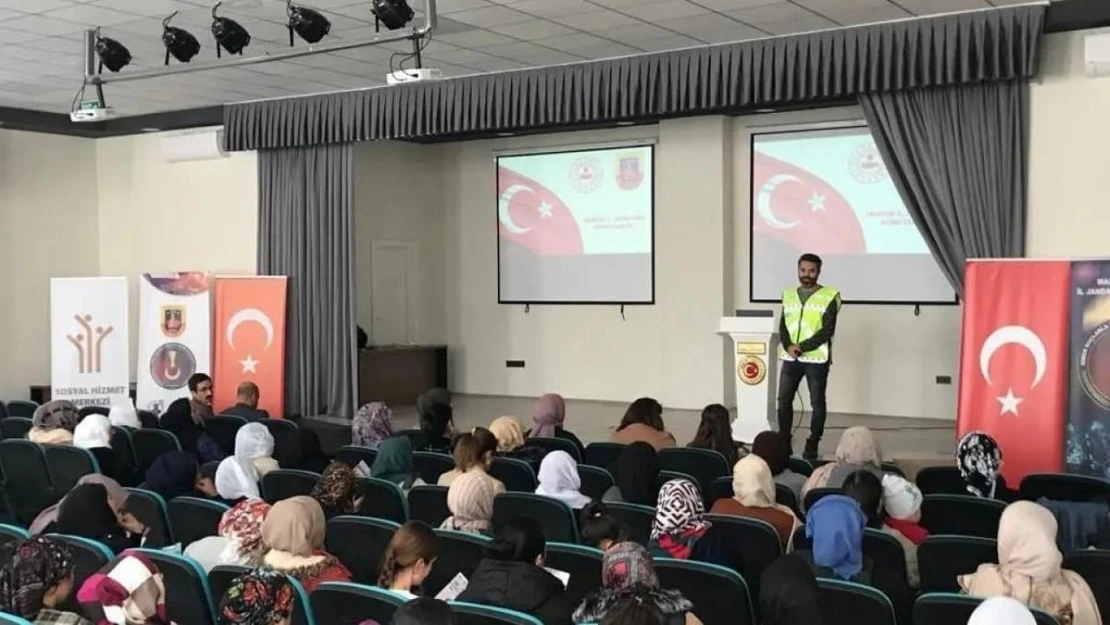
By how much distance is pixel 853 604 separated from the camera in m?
2.99

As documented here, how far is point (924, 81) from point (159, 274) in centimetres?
731

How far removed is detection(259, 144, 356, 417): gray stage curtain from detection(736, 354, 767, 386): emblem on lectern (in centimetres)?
354

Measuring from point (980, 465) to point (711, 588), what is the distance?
1.97 metres

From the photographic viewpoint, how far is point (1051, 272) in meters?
6.17

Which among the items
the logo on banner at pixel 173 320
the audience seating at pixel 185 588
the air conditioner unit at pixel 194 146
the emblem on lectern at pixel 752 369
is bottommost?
the audience seating at pixel 185 588

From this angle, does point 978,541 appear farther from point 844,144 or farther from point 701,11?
point 844,144

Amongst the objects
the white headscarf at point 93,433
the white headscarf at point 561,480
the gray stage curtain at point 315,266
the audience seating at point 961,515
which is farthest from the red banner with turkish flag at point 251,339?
the audience seating at point 961,515

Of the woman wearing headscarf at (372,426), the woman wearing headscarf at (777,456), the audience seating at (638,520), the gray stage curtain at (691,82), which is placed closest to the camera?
the audience seating at (638,520)

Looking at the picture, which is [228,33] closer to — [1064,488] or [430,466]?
[430,466]

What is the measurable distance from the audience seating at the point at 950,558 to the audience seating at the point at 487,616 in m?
1.52

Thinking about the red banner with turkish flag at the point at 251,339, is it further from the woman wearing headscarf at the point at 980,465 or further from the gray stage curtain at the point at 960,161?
the woman wearing headscarf at the point at 980,465

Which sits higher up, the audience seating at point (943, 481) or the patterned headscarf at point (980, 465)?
the patterned headscarf at point (980, 465)

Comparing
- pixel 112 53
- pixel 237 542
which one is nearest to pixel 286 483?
pixel 237 542

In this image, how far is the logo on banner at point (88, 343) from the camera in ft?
32.0
